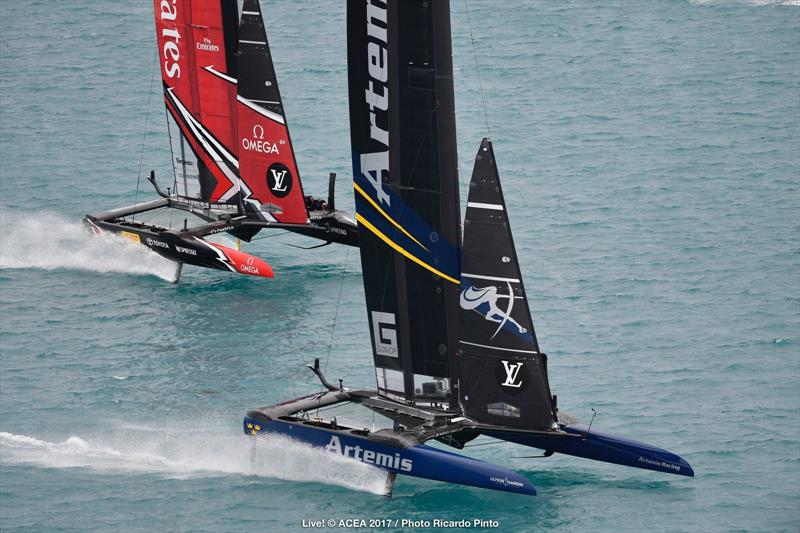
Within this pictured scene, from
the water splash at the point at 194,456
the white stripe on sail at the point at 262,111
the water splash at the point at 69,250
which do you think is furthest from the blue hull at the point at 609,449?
the water splash at the point at 69,250

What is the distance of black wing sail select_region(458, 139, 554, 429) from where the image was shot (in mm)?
31812

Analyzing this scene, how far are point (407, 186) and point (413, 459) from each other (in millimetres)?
5159

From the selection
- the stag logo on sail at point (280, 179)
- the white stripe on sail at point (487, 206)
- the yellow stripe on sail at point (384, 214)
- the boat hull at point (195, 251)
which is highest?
the white stripe on sail at point (487, 206)

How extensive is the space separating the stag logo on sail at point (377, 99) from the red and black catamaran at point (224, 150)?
13347 mm

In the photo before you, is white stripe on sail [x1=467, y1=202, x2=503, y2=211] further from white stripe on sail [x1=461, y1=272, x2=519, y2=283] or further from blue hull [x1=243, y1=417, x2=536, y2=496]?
blue hull [x1=243, y1=417, x2=536, y2=496]

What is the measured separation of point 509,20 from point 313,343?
38083mm

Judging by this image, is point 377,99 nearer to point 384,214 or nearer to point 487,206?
point 384,214

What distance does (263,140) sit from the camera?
47.1 metres

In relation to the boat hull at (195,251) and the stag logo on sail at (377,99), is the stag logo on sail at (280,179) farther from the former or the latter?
the stag logo on sail at (377,99)

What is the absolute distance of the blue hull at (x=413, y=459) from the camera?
31891 millimetres

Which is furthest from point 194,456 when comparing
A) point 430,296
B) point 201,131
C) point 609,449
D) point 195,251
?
point 201,131

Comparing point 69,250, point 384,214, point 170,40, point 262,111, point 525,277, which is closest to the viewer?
point 384,214

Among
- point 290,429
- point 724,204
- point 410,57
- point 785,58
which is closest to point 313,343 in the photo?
point 290,429

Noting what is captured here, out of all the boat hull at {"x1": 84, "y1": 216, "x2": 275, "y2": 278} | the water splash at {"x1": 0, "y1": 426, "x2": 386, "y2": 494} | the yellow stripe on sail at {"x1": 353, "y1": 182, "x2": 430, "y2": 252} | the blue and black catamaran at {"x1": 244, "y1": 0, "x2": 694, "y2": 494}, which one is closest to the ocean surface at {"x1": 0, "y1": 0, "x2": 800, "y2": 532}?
the water splash at {"x1": 0, "y1": 426, "x2": 386, "y2": 494}
